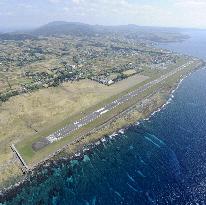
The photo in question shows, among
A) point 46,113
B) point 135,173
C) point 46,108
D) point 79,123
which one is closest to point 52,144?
point 79,123

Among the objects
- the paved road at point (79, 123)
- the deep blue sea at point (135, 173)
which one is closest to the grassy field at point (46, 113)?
the paved road at point (79, 123)

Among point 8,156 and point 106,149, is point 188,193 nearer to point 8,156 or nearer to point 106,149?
point 106,149

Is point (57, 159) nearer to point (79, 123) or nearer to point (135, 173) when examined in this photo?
point (135, 173)

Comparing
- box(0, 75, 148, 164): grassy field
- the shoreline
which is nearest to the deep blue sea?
the shoreline

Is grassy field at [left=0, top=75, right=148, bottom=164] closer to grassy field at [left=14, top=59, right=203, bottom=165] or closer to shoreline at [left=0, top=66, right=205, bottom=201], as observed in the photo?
grassy field at [left=14, top=59, right=203, bottom=165]

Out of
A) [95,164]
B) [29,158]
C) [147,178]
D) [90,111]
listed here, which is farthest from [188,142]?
[29,158]

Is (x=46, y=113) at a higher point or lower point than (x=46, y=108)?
higher

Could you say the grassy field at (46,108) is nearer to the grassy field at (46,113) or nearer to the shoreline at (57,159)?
the grassy field at (46,113)

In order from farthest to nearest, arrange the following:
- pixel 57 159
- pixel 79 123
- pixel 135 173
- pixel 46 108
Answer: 1. pixel 46 108
2. pixel 79 123
3. pixel 57 159
4. pixel 135 173

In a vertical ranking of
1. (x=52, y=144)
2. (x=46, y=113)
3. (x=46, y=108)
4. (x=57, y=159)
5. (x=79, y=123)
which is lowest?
(x=46, y=108)
